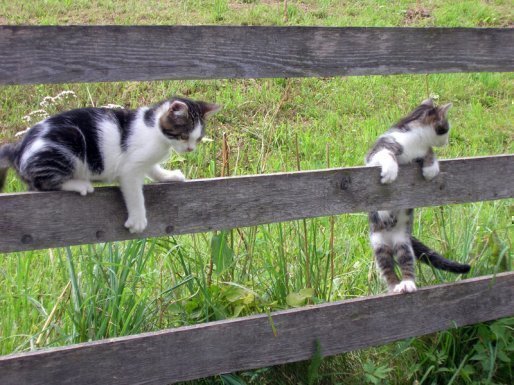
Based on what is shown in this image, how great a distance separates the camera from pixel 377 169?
2.62 metres

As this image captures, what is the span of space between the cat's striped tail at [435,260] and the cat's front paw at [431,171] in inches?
20.4

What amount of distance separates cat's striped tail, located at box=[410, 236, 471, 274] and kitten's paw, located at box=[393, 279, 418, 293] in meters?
0.19

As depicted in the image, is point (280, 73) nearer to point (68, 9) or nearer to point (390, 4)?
point (68, 9)

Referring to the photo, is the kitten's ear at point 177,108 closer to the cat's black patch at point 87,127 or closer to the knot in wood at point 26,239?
the cat's black patch at point 87,127

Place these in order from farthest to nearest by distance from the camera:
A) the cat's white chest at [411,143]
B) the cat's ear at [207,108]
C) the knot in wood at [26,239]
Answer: the cat's white chest at [411,143]
the cat's ear at [207,108]
the knot in wood at [26,239]

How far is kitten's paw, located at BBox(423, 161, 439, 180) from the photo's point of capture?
2.71 metres

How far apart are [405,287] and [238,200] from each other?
968 millimetres

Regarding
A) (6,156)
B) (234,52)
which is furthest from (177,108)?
(6,156)

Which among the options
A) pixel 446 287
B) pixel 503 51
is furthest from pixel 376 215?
pixel 503 51

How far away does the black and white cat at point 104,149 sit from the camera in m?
2.23

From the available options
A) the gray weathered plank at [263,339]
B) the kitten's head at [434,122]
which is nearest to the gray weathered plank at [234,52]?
the kitten's head at [434,122]

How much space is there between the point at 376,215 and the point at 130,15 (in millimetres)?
4588

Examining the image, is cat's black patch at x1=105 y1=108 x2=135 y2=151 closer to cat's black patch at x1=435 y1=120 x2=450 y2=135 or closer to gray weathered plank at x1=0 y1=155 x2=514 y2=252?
gray weathered plank at x1=0 y1=155 x2=514 y2=252

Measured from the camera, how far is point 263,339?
98.7 inches
